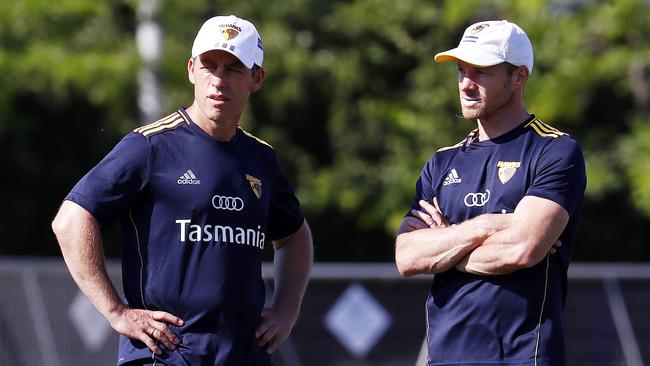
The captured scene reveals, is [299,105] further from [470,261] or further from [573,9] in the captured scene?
[470,261]

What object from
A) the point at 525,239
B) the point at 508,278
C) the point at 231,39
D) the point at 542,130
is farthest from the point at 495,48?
the point at 231,39

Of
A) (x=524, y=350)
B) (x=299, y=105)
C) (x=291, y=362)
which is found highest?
(x=524, y=350)

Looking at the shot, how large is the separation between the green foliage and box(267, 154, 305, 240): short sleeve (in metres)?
8.84

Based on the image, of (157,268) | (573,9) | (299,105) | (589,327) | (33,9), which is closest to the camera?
(157,268)

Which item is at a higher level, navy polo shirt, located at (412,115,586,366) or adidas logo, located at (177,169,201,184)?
adidas logo, located at (177,169,201,184)

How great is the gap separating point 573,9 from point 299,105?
5116 mm

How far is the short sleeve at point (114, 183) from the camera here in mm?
5078

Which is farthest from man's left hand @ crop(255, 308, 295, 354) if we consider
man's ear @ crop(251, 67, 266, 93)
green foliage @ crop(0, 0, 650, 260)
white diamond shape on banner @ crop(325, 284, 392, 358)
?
green foliage @ crop(0, 0, 650, 260)

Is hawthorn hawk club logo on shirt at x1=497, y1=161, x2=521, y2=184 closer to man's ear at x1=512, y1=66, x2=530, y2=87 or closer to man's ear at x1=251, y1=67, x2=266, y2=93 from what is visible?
man's ear at x1=512, y1=66, x2=530, y2=87

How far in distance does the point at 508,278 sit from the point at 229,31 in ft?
5.54

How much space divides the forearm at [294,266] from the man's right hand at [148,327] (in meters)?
0.78

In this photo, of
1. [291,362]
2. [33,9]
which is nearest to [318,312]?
[291,362]

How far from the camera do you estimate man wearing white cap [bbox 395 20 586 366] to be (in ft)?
17.3

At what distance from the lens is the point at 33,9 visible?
16.1 meters
